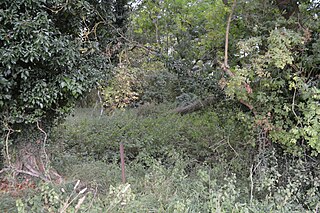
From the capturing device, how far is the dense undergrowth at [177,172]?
3.11 m

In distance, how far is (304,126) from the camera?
3.42m

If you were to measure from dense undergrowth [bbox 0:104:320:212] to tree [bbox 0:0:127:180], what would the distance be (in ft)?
2.30

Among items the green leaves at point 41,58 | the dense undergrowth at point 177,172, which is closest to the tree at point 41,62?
the green leaves at point 41,58

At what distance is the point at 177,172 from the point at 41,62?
2.40 metres

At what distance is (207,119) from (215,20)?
203 centimetres

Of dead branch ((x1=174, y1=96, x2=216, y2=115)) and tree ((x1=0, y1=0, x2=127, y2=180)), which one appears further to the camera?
dead branch ((x1=174, y1=96, x2=216, y2=115))

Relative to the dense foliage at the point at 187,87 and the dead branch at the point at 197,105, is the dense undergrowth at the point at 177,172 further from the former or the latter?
the dead branch at the point at 197,105

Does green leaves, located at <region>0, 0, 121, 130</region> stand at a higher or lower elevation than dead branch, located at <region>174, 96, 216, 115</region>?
higher

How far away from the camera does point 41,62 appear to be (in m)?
3.52

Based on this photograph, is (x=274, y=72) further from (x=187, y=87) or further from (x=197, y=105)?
(x=197, y=105)

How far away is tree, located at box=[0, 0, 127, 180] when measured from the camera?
3.19 metres

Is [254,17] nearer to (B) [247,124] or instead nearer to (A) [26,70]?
(B) [247,124]

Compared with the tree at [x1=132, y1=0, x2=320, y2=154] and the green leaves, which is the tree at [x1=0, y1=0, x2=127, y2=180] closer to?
the green leaves

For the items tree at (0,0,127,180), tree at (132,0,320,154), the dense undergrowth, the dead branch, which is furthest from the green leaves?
the dead branch
